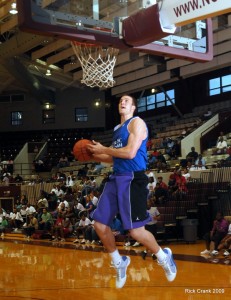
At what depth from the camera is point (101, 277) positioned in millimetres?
7539

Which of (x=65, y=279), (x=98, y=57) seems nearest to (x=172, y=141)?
(x=98, y=57)

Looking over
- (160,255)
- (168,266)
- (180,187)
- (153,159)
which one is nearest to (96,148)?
(160,255)

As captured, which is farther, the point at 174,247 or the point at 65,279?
the point at 174,247

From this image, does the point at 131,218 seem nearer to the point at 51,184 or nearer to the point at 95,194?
the point at 95,194

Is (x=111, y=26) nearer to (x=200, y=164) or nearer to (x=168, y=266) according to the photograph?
(x=168, y=266)

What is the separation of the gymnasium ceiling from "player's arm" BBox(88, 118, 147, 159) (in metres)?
13.7

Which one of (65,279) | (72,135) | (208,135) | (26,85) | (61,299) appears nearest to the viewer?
(61,299)

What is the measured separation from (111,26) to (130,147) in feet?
9.93

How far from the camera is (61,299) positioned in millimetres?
5570

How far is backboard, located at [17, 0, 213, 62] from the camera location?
6668 millimetres

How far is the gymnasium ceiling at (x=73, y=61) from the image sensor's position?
20.2 metres

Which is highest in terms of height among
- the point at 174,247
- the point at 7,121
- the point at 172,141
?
the point at 7,121

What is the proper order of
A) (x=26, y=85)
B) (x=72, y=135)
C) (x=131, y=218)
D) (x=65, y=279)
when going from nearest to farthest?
1. (x=131, y=218)
2. (x=65, y=279)
3. (x=26, y=85)
4. (x=72, y=135)

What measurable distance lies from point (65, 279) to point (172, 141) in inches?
644
